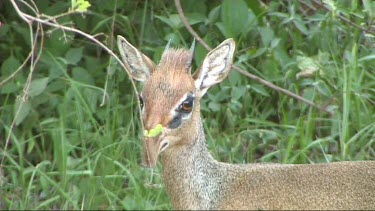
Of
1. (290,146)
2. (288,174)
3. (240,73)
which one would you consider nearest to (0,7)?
(240,73)

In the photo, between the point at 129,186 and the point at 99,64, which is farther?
the point at 99,64

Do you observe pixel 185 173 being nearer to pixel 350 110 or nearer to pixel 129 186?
pixel 129 186

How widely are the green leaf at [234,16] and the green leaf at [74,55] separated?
81 cm

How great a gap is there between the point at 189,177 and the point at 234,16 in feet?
5.11

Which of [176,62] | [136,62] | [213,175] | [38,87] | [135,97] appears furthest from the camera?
[135,97]

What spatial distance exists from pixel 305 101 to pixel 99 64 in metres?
1.28

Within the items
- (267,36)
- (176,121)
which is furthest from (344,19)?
(176,121)

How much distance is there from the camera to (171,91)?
5129 millimetres

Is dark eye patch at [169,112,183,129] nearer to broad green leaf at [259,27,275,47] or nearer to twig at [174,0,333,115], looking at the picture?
twig at [174,0,333,115]

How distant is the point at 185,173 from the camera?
5.25 meters

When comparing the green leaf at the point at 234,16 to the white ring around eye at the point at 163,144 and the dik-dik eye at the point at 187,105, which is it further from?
the white ring around eye at the point at 163,144

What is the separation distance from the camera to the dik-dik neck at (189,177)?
523 cm

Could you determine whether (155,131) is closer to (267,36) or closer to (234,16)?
(234,16)

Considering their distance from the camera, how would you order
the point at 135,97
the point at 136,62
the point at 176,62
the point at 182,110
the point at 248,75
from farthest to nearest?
1. the point at 135,97
2. the point at 248,75
3. the point at 136,62
4. the point at 176,62
5. the point at 182,110
